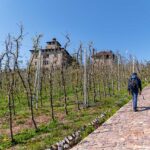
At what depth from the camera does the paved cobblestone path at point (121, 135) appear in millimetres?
8898

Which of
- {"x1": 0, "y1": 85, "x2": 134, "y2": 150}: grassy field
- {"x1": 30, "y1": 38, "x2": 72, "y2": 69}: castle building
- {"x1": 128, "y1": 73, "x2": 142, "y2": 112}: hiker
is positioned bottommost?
{"x1": 0, "y1": 85, "x2": 134, "y2": 150}: grassy field

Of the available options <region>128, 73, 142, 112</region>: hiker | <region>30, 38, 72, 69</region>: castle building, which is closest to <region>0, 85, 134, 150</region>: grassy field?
→ <region>128, 73, 142, 112</region>: hiker

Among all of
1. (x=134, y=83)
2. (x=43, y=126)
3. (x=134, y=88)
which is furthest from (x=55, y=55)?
(x=43, y=126)

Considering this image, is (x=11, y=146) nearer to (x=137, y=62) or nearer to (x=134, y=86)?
(x=134, y=86)

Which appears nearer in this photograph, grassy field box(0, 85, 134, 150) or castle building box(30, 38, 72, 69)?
grassy field box(0, 85, 134, 150)

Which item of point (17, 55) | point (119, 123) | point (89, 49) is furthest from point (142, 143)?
point (89, 49)

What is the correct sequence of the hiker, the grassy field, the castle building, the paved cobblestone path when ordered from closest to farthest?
the paved cobblestone path
the grassy field
the hiker
the castle building

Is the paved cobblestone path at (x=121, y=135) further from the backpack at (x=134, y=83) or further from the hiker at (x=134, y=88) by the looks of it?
the backpack at (x=134, y=83)

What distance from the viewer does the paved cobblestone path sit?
890 cm

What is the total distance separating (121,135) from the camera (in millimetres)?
10367

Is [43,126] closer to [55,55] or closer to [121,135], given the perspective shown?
[121,135]

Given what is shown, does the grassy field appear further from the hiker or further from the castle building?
the castle building

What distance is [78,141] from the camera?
9.97 meters

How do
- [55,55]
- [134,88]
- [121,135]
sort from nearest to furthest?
[121,135] → [134,88] → [55,55]
